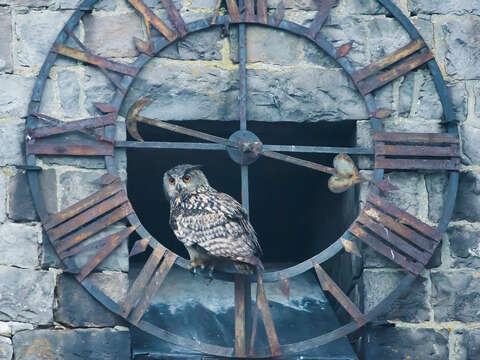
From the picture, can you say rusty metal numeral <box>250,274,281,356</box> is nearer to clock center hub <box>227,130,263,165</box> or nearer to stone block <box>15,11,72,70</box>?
clock center hub <box>227,130,263,165</box>

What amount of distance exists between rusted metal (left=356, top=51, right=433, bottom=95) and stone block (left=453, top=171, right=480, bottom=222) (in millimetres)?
453

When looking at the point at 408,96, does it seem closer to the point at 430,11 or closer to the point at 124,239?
the point at 430,11

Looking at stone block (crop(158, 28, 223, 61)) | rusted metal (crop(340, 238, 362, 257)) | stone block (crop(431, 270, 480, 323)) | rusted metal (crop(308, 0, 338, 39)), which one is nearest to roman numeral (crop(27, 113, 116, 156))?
stone block (crop(158, 28, 223, 61))

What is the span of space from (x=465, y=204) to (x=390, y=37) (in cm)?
70

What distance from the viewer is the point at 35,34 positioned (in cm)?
296

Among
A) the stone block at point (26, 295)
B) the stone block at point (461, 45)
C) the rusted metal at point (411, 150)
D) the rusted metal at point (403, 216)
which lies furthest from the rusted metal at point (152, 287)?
the stone block at point (461, 45)

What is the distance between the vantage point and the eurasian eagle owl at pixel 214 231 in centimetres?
278

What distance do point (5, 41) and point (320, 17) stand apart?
119 cm

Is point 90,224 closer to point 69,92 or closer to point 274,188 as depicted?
point 69,92

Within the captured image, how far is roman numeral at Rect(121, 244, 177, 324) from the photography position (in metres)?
2.83

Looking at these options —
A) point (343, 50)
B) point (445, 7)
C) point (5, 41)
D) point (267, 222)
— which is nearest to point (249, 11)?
point (343, 50)

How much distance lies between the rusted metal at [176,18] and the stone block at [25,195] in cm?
70

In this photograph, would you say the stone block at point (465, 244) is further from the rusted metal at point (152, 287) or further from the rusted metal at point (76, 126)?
the rusted metal at point (76, 126)

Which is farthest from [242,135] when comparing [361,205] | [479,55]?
[479,55]
